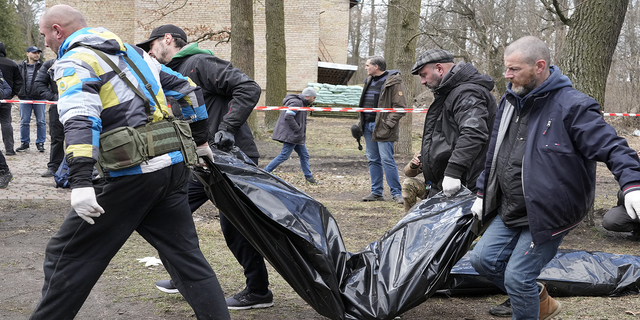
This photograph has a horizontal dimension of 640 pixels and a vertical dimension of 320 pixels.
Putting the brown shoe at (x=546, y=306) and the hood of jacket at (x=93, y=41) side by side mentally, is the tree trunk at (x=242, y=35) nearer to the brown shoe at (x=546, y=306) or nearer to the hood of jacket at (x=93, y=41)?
the hood of jacket at (x=93, y=41)

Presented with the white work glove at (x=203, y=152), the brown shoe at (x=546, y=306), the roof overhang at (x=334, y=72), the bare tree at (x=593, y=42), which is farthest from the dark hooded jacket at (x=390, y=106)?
the roof overhang at (x=334, y=72)

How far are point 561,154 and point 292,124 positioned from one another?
644 centimetres

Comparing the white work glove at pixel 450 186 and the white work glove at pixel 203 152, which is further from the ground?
the white work glove at pixel 203 152

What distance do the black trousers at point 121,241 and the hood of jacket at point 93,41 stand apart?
63 cm

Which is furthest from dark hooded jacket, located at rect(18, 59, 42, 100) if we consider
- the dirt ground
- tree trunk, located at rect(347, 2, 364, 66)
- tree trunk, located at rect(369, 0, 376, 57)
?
tree trunk, located at rect(347, 2, 364, 66)

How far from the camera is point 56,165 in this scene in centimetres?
829

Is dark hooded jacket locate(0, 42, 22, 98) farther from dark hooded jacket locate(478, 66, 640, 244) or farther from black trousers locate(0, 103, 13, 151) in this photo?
dark hooded jacket locate(478, 66, 640, 244)

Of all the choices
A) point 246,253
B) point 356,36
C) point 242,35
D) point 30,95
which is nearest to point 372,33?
point 356,36

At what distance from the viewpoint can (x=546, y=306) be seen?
10.4ft

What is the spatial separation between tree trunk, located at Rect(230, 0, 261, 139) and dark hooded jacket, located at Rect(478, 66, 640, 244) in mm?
10288

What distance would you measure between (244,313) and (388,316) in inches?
43.4

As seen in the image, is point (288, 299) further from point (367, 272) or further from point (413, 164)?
point (413, 164)

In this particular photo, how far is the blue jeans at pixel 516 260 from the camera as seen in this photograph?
111 inches

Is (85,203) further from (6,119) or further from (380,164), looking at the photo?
(6,119)
